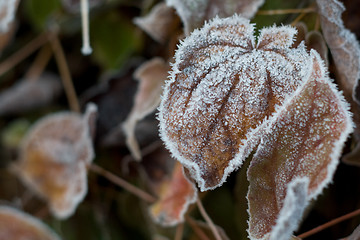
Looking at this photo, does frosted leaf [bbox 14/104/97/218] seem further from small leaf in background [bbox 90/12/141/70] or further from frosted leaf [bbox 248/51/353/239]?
frosted leaf [bbox 248/51/353/239]

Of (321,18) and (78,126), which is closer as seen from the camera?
(321,18)

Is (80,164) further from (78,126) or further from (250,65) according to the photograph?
(250,65)

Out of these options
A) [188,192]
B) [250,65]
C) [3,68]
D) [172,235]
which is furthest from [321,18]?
[3,68]

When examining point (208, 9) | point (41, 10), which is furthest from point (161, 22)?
point (41, 10)

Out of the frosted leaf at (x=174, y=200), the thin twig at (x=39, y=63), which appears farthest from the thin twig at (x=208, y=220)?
the thin twig at (x=39, y=63)

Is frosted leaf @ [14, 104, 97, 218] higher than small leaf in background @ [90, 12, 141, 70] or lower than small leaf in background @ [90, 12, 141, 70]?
lower

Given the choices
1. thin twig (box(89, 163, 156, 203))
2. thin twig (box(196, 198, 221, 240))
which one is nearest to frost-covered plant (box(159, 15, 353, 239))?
thin twig (box(196, 198, 221, 240))
